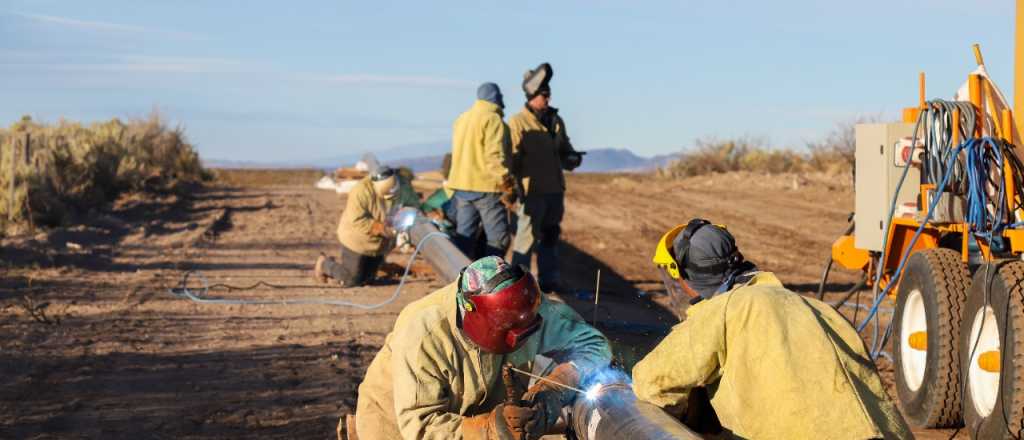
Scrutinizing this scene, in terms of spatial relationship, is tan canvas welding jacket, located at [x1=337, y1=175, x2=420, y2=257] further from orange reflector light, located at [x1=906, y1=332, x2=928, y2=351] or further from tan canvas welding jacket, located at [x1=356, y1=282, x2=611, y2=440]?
tan canvas welding jacket, located at [x1=356, y1=282, x2=611, y2=440]

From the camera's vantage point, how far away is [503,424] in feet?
15.0

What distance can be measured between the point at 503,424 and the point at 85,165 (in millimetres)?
24158

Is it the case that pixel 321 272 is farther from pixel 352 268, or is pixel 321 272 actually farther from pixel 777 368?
pixel 777 368

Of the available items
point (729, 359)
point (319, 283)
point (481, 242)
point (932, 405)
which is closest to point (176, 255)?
point (319, 283)

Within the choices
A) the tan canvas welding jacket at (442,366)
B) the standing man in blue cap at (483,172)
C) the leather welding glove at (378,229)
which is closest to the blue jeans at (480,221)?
the standing man in blue cap at (483,172)

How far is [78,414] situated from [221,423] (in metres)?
0.89

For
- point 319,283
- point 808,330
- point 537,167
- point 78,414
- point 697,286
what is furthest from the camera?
point 319,283

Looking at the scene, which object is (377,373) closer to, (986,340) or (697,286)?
(697,286)

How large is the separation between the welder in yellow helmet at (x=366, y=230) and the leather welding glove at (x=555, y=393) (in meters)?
8.28

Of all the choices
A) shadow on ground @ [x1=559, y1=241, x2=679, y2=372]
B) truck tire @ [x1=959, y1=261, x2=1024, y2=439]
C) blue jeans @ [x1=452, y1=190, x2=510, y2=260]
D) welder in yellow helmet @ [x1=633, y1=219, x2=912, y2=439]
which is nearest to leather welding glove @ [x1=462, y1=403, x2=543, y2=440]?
welder in yellow helmet @ [x1=633, y1=219, x2=912, y2=439]

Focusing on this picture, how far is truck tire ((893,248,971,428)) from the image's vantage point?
22.9 ft

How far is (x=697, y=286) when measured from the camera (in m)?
5.02

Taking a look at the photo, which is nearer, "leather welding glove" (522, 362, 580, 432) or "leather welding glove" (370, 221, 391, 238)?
"leather welding glove" (522, 362, 580, 432)

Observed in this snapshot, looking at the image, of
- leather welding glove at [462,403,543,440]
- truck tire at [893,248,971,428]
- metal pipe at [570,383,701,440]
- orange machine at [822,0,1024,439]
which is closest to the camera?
metal pipe at [570,383,701,440]
